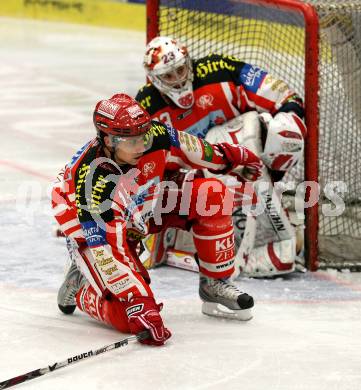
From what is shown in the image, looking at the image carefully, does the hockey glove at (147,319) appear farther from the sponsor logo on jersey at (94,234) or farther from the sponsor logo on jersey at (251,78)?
the sponsor logo on jersey at (251,78)

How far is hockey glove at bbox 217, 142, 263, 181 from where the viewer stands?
427cm

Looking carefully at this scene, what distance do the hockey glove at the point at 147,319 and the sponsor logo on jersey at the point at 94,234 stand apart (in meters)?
0.22

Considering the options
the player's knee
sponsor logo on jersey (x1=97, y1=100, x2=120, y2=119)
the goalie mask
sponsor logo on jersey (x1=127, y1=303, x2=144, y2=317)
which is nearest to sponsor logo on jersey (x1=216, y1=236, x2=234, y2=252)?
the player's knee

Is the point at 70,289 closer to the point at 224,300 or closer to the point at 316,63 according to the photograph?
the point at 224,300

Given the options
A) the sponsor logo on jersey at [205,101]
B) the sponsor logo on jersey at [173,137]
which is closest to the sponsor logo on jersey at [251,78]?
the sponsor logo on jersey at [205,101]

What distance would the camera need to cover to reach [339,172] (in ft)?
16.8

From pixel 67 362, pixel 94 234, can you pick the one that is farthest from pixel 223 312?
pixel 67 362

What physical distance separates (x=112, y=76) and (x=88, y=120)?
5.24 feet

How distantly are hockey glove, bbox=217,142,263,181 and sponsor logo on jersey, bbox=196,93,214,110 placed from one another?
0.51 metres

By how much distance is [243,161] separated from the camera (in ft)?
14.1

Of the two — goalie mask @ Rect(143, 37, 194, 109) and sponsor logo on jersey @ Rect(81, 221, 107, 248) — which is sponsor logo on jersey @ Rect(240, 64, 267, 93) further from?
sponsor logo on jersey @ Rect(81, 221, 107, 248)

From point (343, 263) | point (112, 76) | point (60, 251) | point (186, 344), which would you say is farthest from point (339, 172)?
point (112, 76)

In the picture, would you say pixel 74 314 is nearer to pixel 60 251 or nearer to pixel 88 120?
pixel 60 251

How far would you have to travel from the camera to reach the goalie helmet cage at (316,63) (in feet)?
15.2
